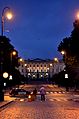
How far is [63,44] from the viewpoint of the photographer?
10869 centimetres

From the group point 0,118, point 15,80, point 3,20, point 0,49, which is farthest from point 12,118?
point 15,80

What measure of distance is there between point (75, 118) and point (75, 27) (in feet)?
146

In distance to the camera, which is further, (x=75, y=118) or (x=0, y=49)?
(x=0, y=49)

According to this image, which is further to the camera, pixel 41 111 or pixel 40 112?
pixel 41 111

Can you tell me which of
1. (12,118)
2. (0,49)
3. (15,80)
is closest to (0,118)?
(12,118)

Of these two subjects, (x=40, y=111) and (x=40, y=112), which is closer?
(x=40, y=112)

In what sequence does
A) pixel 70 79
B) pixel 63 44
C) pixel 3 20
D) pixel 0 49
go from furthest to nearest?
pixel 70 79, pixel 63 44, pixel 0 49, pixel 3 20

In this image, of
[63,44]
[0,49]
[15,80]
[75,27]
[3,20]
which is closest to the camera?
[3,20]

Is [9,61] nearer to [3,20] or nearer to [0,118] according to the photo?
[3,20]

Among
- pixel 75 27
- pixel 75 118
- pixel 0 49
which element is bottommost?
pixel 75 118

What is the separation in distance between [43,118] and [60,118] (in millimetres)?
910

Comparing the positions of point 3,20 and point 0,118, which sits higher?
point 3,20

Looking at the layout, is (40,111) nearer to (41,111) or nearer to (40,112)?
(41,111)

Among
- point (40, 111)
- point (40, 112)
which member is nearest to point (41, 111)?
point (40, 111)
